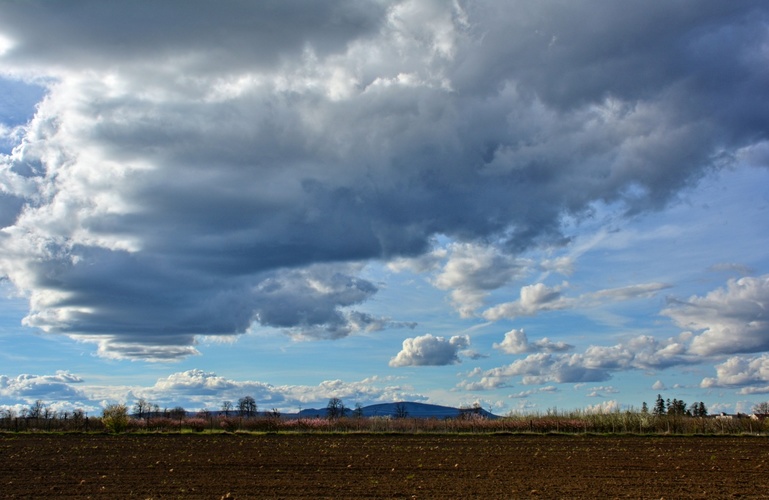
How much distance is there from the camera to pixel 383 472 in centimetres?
3114

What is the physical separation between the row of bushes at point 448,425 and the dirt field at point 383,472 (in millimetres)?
32898

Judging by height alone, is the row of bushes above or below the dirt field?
above

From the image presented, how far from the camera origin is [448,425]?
81812 mm

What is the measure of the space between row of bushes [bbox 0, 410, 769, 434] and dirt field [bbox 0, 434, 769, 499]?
32898mm

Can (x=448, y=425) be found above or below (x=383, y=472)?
above

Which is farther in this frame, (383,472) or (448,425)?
(448,425)

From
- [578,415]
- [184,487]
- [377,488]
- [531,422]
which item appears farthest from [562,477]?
[578,415]

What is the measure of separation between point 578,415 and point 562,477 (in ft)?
195

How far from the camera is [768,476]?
1208 inches

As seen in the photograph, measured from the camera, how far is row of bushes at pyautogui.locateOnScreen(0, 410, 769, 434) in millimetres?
78812

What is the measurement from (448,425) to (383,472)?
172 ft

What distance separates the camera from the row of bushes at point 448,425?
7881cm

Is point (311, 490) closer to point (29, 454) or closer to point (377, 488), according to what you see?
point (377, 488)

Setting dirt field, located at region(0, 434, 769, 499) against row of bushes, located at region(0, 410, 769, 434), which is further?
row of bushes, located at region(0, 410, 769, 434)
